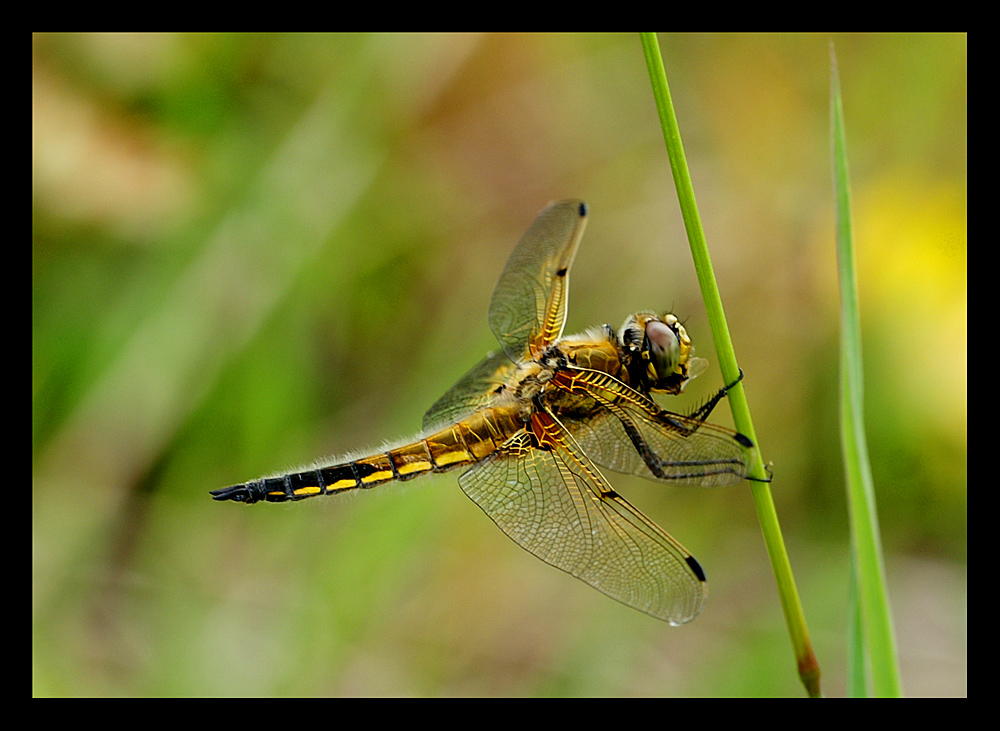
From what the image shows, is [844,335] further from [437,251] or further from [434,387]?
[437,251]

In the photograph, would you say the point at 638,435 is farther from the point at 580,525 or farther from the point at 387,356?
the point at 387,356

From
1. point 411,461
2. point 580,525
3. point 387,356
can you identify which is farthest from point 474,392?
point 387,356

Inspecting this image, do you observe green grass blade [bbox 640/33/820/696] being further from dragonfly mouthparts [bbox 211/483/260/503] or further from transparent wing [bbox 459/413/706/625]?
dragonfly mouthparts [bbox 211/483/260/503]

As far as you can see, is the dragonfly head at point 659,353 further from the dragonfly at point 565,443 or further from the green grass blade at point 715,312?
the green grass blade at point 715,312

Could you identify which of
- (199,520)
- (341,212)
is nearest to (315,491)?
(199,520)

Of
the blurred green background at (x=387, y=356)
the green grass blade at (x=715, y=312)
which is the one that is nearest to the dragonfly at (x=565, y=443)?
the green grass blade at (x=715, y=312)

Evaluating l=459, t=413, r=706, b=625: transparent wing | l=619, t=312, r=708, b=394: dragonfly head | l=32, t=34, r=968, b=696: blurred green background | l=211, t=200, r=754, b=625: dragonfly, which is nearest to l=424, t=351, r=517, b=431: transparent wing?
l=211, t=200, r=754, b=625: dragonfly
